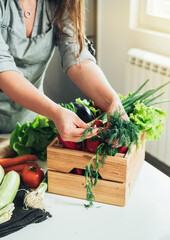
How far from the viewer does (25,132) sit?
1.36 meters

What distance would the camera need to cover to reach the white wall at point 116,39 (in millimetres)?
2729

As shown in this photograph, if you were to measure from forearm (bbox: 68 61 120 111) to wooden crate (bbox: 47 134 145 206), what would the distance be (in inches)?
9.6

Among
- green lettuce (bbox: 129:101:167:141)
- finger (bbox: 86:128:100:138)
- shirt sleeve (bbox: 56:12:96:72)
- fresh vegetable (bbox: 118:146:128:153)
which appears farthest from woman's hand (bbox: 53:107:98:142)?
shirt sleeve (bbox: 56:12:96:72)

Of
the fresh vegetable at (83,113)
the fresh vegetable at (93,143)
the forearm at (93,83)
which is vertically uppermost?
the forearm at (93,83)

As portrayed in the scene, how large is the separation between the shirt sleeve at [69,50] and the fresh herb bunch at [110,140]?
397mm

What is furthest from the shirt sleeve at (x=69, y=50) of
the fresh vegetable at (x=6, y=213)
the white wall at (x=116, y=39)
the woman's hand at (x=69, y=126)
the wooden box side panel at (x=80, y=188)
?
the white wall at (x=116, y=39)

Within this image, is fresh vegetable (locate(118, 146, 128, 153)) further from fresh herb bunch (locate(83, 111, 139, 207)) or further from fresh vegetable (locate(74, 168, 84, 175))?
fresh vegetable (locate(74, 168, 84, 175))

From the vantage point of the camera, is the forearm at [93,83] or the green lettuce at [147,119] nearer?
the green lettuce at [147,119]

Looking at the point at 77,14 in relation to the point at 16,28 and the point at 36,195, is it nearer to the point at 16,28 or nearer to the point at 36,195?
the point at 16,28

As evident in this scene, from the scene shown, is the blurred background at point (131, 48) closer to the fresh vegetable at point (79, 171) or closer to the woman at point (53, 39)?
the woman at point (53, 39)

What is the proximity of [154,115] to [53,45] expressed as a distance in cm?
59

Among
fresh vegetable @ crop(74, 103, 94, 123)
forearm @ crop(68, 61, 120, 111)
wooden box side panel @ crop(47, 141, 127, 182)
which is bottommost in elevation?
wooden box side panel @ crop(47, 141, 127, 182)

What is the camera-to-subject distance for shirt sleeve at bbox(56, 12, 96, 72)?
1.40m

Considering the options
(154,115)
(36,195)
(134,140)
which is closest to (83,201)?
(36,195)
